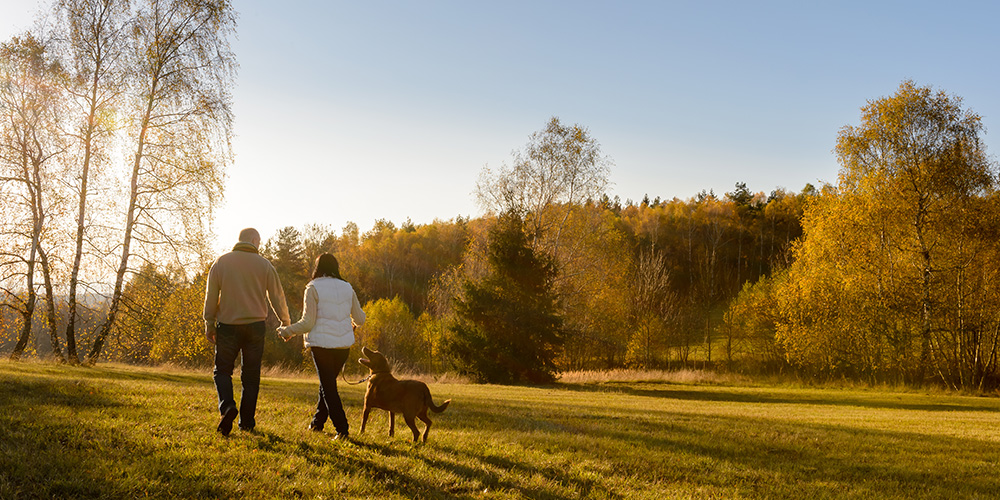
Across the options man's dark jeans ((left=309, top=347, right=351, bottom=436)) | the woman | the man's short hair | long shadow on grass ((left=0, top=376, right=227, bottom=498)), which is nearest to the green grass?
long shadow on grass ((left=0, top=376, right=227, bottom=498))

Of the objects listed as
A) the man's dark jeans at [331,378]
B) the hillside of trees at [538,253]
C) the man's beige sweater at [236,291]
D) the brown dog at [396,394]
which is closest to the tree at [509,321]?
the hillside of trees at [538,253]

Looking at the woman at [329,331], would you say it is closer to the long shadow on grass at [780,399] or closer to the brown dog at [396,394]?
the brown dog at [396,394]

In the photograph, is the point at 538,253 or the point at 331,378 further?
the point at 538,253

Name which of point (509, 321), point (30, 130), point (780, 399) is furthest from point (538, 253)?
point (30, 130)

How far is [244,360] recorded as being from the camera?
6.26 meters

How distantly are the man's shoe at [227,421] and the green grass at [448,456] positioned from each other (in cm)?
10

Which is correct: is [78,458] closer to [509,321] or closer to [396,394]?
[396,394]

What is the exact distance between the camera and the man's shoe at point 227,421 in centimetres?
579

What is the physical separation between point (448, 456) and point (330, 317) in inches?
78.4

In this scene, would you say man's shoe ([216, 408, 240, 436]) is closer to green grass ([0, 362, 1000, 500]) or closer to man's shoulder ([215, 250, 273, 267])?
green grass ([0, 362, 1000, 500])

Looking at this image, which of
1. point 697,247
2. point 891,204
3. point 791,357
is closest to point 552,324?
point 791,357

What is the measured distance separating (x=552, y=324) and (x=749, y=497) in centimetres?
2138

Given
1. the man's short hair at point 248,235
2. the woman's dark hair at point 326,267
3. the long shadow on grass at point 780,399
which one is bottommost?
the long shadow on grass at point 780,399

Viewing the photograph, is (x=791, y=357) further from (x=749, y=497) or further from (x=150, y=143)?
(x=150, y=143)
